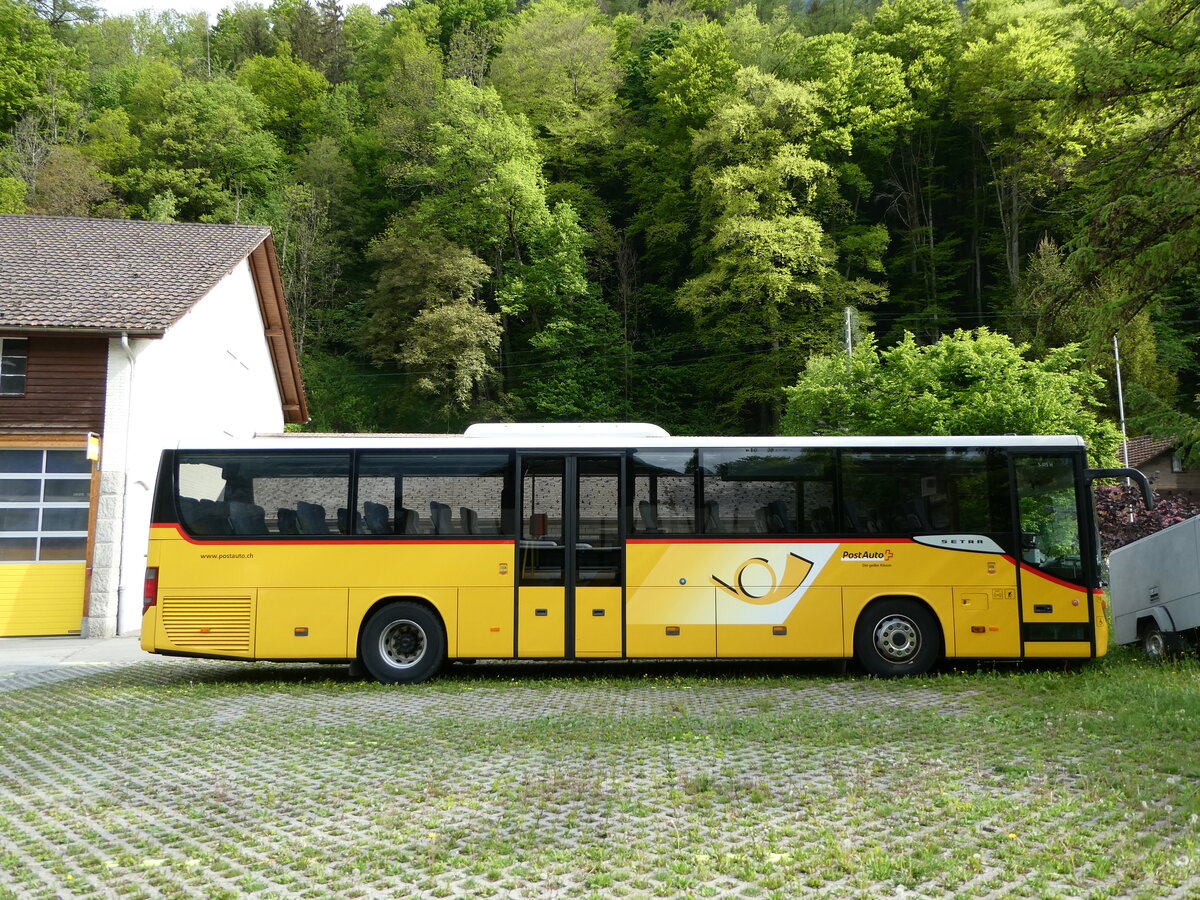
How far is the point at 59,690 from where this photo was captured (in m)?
12.1

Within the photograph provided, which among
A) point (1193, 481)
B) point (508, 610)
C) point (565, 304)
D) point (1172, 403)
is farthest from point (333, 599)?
point (1193, 481)

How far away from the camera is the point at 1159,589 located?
41.2ft

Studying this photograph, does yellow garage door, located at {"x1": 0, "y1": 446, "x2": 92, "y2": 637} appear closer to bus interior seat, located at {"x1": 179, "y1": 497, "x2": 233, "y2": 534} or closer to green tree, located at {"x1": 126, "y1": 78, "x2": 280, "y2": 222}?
bus interior seat, located at {"x1": 179, "y1": 497, "x2": 233, "y2": 534}

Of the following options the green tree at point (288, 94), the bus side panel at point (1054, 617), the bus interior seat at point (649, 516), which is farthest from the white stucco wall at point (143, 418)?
the green tree at point (288, 94)

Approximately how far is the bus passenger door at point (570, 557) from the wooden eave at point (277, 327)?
1677 cm

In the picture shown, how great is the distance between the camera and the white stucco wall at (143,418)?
60.9ft

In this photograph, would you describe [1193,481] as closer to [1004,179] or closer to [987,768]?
[1004,179]

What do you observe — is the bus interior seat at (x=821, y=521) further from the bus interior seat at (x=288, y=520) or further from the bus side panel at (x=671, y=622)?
the bus interior seat at (x=288, y=520)

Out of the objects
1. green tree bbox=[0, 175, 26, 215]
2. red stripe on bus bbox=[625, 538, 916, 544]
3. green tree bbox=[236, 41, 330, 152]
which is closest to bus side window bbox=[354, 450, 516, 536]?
red stripe on bus bbox=[625, 538, 916, 544]

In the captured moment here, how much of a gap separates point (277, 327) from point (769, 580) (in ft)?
72.9

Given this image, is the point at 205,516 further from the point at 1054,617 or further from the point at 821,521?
the point at 1054,617

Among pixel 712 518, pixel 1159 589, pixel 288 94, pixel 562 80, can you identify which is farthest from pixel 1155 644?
pixel 288 94

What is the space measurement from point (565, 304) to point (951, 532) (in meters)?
36.2

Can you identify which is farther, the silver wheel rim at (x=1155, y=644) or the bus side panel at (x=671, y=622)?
the silver wheel rim at (x=1155, y=644)
